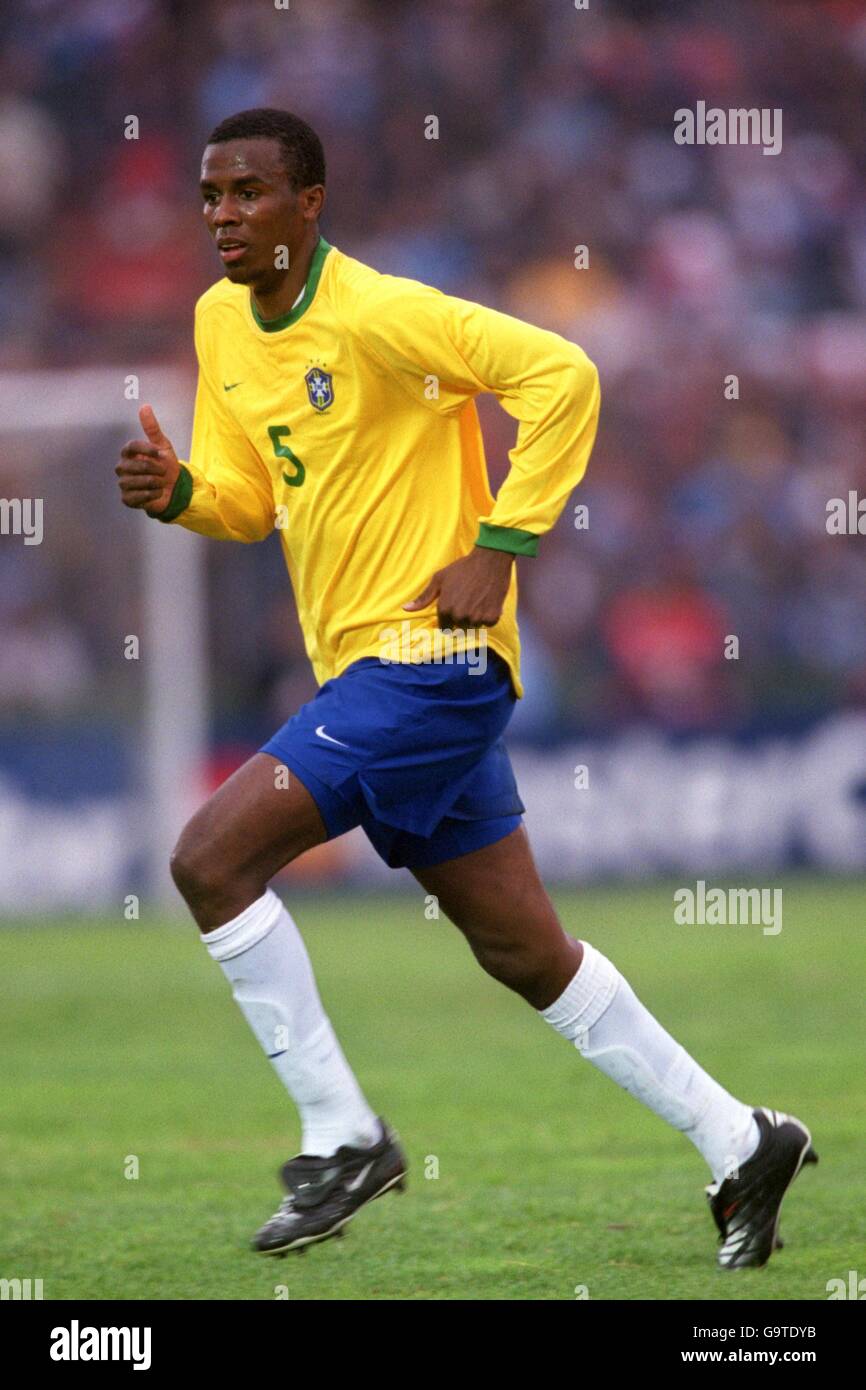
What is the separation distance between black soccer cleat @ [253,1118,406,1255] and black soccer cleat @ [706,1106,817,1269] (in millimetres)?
711

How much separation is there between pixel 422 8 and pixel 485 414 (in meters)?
5.71

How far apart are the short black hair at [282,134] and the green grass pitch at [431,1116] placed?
234 centimetres

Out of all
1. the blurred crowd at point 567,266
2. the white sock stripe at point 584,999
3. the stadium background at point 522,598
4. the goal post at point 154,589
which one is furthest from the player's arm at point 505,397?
the blurred crowd at point 567,266

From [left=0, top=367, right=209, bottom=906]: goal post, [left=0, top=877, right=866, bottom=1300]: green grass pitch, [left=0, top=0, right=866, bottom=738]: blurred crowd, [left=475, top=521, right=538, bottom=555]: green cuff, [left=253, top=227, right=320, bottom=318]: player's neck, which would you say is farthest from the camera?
[left=0, top=0, right=866, bottom=738]: blurred crowd

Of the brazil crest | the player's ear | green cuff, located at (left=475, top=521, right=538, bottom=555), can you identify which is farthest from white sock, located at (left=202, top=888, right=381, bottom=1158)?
the player's ear

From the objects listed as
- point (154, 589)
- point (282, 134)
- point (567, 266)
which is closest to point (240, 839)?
point (282, 134)

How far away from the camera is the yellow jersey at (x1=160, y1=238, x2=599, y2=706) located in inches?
161

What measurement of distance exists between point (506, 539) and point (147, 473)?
0.86 metres

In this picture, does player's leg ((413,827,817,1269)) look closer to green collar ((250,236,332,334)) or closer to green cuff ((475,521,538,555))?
green cuff ((475,521,538,555))

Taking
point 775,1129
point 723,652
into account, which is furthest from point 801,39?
point 775,1129

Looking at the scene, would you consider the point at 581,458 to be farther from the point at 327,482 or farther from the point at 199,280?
the point at 199,280

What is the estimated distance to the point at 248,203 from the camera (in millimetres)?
4199

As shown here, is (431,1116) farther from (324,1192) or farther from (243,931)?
(243,931)

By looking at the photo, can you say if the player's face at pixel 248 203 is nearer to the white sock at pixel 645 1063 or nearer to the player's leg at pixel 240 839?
the player's leg at pixel 240 839
